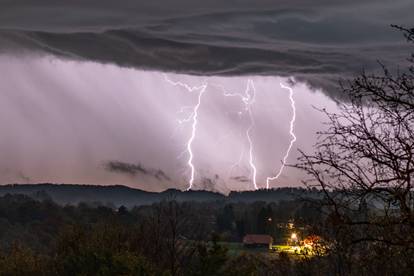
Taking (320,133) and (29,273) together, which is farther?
(29,273)

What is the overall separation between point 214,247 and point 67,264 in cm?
970

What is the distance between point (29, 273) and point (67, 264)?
931 centimetres

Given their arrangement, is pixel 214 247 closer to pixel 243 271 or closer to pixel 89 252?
pixel 243 271

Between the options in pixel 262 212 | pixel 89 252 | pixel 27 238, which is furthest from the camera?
pixel 262 212

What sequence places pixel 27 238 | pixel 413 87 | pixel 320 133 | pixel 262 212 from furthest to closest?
pixel 262 212 < pixel 27 238 < pixel 320 133 < pixel 413 87

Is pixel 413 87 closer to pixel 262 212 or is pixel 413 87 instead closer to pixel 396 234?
pixel 396 234

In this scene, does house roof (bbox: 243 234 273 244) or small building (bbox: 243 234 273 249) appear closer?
small building (bbox: 243 234 273 249)

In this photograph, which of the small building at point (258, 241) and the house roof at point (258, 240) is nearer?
the small building at point (258, 241)

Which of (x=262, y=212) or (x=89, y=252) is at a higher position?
(x=262, y=212)

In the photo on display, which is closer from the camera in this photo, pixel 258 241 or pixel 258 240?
pixel 258 241

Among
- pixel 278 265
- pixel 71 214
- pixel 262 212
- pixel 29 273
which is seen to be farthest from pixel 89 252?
pixel 262 212

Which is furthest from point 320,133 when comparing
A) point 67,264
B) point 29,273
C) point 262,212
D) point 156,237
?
point 262,212

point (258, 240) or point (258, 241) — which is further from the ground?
point (258, 240)

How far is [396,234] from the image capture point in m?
8.58
